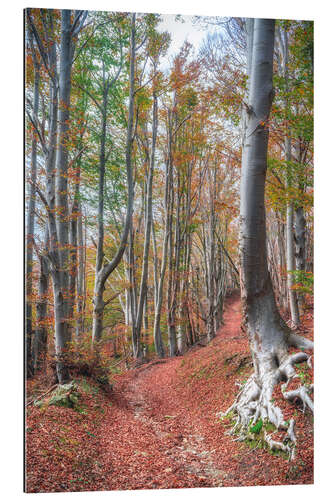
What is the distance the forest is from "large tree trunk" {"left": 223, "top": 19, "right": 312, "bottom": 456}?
0.04 ft

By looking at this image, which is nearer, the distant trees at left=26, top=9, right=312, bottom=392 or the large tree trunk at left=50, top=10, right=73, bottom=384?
the distant trees at left=26, top=9, right=312, bottom=392

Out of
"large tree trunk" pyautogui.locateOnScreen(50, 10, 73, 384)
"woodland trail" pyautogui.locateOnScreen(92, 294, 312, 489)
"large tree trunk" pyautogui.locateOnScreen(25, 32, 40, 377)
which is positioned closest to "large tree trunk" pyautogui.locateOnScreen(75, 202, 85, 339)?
"large tree trunk" pyautogui.locateOnScreen(50, 10, 73, 384)

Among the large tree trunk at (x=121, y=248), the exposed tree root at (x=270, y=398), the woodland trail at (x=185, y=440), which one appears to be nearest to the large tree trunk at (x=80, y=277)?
the large tree trunk at (x=121, y=248)

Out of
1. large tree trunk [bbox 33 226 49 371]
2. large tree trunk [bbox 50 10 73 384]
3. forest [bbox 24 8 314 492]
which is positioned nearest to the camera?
forest [bbox 24 8 314 492]

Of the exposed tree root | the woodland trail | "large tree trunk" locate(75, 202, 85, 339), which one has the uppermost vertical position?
"large tree trunk" locate(75, 202, 85, 339)

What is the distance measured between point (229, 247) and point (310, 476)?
780cm

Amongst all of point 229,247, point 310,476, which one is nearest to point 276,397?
point 310,476

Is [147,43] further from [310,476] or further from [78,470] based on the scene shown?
[310,476]

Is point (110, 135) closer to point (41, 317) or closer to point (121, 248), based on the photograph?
point (121, 248)

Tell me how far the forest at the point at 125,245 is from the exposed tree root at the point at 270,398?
0.5 inches

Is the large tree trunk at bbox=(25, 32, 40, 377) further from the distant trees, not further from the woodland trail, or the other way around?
the woodland trail

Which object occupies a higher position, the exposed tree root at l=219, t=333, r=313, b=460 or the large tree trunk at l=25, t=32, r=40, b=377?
the large tree trunk at l=25, t=32, r=40, b=377

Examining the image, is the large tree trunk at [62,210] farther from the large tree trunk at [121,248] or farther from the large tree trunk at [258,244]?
the large tree trunk at [258,244]

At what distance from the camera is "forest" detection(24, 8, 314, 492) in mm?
2422
